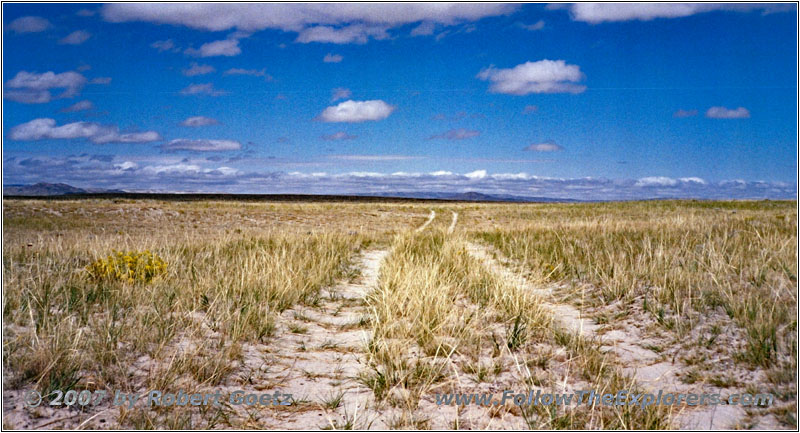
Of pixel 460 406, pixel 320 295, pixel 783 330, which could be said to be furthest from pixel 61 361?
pixel 783 330

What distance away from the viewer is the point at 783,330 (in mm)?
5113

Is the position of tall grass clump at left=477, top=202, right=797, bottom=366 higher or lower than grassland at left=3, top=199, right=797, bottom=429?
higher

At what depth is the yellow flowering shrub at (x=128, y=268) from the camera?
793 centimetres

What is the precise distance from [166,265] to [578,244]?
8.68 m

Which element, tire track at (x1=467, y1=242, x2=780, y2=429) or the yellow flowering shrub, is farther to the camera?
the yellow flowering shrub

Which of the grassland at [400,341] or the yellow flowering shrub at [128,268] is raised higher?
the yellow flowering shrub at [128,268]

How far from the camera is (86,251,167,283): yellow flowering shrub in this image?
26.0 feet

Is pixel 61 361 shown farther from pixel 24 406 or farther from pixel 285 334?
pixel 285 334

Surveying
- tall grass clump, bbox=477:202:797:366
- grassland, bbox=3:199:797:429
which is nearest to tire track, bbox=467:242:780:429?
grassland, bbox=3:199:797:429

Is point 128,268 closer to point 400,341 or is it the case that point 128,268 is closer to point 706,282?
point 400,341

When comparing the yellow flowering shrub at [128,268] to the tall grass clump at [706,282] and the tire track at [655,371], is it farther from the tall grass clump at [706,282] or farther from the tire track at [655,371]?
the tall grass clump at [706,282]

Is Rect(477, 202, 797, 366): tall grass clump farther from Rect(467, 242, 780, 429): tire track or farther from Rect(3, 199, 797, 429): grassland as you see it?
Rect(467, 242, 780, 429): tire track

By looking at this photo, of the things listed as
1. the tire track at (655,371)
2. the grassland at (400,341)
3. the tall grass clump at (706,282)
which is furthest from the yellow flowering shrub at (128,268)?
the tall grass clump at (706,282)

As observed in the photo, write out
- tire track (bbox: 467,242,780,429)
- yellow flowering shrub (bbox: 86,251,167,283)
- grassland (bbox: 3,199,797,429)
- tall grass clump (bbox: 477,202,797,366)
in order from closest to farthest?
tire track (bbox: 467,242,780,429) → grassland (bbox: 3,199,797,429) → tall grass clump (bbox: 477,202,797,366) → yellow flowering shrub (bbox: 86,251,167,283)
